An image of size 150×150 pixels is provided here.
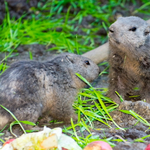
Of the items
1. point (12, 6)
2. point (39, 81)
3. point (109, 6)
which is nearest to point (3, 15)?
point (12, 6)

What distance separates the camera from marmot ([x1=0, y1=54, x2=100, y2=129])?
14.4 feet

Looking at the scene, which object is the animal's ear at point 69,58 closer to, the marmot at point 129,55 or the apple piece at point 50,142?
the marmot at point 129,55

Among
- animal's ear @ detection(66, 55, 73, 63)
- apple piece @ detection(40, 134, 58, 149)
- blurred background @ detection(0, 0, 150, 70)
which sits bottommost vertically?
blurred background @ detection(0, 0, 150, 70)

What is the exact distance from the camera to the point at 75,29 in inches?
340

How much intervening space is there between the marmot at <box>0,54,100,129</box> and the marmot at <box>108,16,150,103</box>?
42 cm

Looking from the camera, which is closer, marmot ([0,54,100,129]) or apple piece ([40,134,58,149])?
apple piece ([40,134,58,149])

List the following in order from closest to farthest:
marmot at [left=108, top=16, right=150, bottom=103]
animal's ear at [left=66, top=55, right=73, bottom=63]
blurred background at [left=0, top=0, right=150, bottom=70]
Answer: marmot at [left=108, top=16, right=150, bottom=103]
animal's ear at [left=66, top=55, right=73, bottom=63]
blurred background at [left=0, top=0, right=150, bottom=70]

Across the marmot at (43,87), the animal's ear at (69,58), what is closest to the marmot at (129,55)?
the marmot at (43,87)

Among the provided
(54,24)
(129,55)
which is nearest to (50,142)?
(129,55)

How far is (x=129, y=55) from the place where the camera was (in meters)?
4.98

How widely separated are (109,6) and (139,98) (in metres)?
4.85

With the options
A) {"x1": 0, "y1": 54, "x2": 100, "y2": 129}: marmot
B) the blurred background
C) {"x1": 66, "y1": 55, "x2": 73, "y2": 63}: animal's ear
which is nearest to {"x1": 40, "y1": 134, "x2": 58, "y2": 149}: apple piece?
{"x1": 0, "y1": 54, "x2": 100, "y2": 129}: marmot

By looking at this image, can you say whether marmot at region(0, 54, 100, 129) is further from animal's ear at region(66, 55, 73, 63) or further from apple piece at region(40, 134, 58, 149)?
apple piece at region(40, 134, 58, 149)

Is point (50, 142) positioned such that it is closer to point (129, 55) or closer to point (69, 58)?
point (69, 58)
